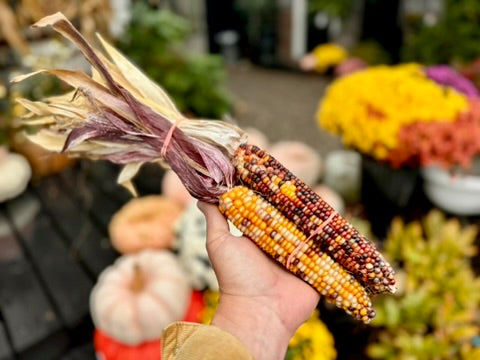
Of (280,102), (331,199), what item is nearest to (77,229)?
(331,199)

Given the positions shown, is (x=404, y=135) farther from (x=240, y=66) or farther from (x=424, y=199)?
(x=240, y=66)

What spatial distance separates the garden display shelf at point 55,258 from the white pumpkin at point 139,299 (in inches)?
9.3

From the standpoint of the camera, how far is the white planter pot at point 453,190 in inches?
118

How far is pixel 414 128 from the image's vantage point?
2.79 meters

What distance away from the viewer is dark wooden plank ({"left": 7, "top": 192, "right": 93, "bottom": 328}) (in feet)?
9.07

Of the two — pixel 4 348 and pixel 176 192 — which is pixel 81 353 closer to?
pixel 4 348

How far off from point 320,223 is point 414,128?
1789mm

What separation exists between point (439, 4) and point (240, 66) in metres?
4.38

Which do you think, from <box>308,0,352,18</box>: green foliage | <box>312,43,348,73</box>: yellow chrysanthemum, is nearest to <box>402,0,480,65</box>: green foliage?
<box>312,43,348,73</box>: yellow chrysanthemum

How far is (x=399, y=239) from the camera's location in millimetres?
3057

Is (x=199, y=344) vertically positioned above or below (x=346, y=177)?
above

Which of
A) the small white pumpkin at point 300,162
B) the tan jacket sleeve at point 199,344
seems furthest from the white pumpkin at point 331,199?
the tan jacket sleeve at point 199,344

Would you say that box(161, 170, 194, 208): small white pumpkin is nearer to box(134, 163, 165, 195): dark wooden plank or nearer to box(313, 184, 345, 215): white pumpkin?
box(134, 163, 165, 195): dark wooden plank

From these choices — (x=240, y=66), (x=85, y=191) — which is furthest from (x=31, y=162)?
(x=240, y=66)
